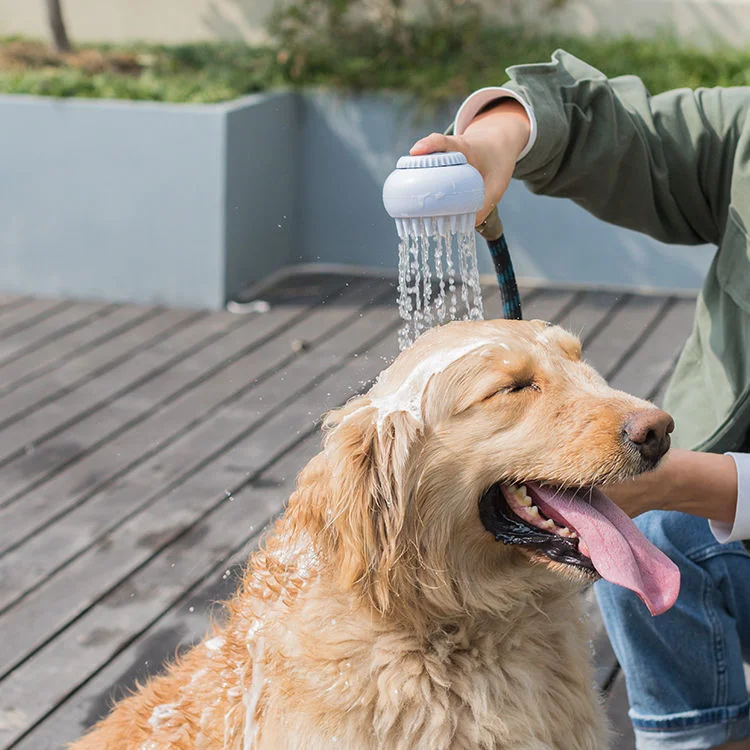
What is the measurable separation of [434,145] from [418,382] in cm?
38

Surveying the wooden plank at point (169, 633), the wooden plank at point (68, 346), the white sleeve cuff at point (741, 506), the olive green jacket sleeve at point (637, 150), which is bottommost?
the wooden plank at point (68, 346)

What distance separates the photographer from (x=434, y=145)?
1.71 metres

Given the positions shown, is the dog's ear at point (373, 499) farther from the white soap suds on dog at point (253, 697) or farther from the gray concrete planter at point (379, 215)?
the gray concrete planter at point (379, 215)

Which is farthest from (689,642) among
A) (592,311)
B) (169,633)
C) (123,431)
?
(592,311)

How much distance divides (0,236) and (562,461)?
4622mm

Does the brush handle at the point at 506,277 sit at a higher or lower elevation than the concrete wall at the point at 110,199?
higher

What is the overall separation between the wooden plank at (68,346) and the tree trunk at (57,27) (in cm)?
203

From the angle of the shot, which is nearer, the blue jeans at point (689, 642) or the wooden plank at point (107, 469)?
the blue jeans at point (689, 642)

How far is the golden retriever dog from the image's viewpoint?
1641 mm

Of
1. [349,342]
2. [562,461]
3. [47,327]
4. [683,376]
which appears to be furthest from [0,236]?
[562,461]

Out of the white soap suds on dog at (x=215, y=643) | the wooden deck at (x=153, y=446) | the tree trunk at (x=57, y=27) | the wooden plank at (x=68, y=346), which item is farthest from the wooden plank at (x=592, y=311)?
the tree trunk at (x=57, y=27)

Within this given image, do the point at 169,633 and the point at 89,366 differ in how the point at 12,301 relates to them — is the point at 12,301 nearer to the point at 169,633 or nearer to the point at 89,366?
the point at 89,366

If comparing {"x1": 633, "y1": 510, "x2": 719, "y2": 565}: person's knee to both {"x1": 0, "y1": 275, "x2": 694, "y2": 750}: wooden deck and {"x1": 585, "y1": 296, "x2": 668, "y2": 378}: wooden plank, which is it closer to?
{"x1": 0, "y1": 275, "x2": 694, "y2": 750}: wooden deck

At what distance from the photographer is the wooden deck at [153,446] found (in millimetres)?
2738
